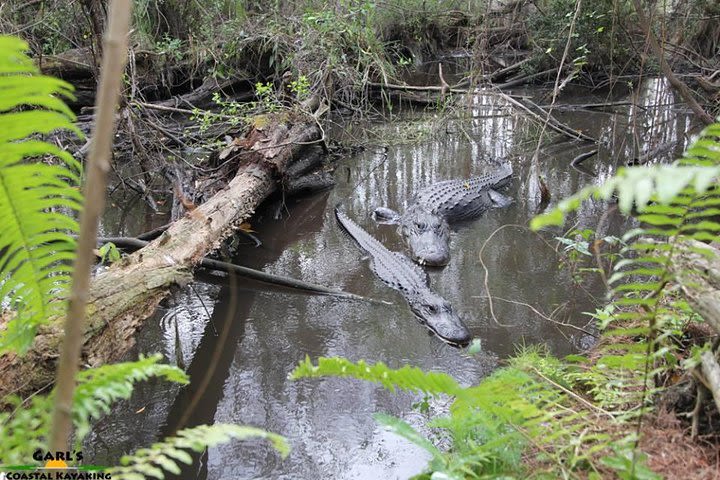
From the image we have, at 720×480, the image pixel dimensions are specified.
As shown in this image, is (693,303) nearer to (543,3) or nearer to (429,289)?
(429,289)

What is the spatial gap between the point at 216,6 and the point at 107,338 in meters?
7.73

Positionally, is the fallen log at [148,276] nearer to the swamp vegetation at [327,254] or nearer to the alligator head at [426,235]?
the swamp vegetation at [327,254]

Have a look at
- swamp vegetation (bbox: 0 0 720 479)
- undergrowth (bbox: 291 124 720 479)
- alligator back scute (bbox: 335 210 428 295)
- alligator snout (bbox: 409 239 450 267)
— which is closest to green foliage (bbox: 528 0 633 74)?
swamp vegetation (bbox: 0 0 720 479)

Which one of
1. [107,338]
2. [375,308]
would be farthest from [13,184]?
[375,308]

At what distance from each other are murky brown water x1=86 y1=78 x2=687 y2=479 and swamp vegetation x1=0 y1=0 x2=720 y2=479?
24mm

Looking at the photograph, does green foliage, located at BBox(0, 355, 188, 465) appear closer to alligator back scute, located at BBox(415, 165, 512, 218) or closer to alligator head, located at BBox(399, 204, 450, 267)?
alligator head, located at BBox(399, 204, 450, 267)

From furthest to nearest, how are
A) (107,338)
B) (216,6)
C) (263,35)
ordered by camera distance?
(216,6) < (263,35) < (107,338)

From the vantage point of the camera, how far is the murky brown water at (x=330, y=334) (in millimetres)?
3006

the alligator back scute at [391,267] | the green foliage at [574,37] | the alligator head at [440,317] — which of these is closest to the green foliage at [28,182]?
the alligator head at [440,317]

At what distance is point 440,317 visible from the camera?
4324mm

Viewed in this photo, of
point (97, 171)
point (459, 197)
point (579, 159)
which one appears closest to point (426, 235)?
point (459, 197)

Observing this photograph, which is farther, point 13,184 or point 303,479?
point 303,479

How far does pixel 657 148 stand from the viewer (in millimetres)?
6938

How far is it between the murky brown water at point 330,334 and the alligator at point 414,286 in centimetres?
10
